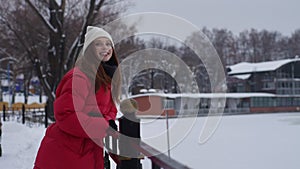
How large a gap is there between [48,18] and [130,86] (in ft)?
49.6

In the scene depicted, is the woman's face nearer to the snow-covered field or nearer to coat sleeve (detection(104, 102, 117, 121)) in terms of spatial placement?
coat sleeve (detection(104, 102, 117, 121))

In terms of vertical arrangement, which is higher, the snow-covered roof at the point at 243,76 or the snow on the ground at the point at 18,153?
the snow-covered roof at the point at 243,76

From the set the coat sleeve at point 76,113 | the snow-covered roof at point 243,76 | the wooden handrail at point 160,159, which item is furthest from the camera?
the snow-covered roof at point 243,76

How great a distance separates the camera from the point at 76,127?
1.76 m

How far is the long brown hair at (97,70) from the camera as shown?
6.15ft

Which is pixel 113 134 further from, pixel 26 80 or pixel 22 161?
pixel 26 80

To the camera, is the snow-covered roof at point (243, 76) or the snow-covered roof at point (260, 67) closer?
the snow-covered roof at point (260, 67)

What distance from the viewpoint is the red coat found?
1750 mm

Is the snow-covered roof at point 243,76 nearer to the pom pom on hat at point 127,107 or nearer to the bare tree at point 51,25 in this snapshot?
the bare tree at point 51,25

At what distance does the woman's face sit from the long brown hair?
0.02 m

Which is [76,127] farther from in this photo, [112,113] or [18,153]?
[18,153]

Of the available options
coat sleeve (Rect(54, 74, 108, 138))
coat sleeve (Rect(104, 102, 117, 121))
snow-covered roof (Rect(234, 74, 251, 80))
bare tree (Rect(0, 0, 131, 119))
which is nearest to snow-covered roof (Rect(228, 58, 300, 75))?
snow-covered roof (Rect(234, 74, 251, 80))

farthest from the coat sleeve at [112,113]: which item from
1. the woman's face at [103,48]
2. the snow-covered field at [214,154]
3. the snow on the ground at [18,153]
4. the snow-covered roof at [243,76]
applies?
the snow-covered roof at [243,76]

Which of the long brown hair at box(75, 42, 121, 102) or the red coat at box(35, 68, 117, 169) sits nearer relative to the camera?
the red coat at box(35, 68, 117, 169)
